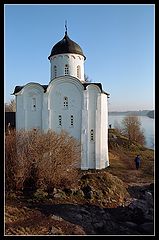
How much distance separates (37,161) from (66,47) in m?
10.4

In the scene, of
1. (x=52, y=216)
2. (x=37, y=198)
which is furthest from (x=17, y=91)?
(x=52, y=216)

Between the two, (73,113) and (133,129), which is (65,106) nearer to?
(73,113)

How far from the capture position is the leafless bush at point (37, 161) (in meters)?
9.28

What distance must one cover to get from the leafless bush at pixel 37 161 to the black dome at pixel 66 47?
8.91 meters

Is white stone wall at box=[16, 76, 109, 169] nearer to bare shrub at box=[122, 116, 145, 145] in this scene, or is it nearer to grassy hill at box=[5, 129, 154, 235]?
grassy hill at box=[5, 129, 154, 235]

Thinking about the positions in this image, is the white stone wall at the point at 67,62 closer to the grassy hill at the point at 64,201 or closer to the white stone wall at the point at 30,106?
the white stone wall at the point at 30,106

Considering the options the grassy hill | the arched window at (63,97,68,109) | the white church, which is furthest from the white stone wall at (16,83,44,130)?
the grassy hill

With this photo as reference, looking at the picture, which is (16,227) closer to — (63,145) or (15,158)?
(15,158)

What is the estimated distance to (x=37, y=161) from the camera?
31.6 feet

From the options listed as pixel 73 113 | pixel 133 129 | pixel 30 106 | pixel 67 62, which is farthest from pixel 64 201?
pixel 133 129

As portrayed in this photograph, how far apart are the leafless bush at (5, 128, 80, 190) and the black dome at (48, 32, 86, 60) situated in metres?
8.91

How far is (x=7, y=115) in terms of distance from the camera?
68.3 feet

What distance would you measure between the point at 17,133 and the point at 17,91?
263 inches

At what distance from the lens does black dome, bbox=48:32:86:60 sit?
1752cm
